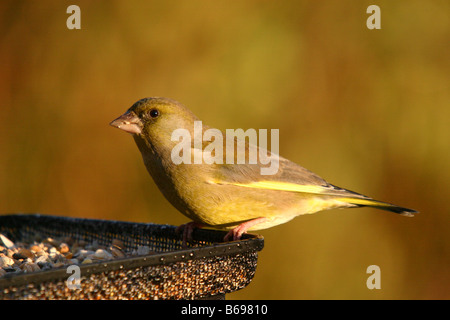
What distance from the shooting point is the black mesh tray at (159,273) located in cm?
176

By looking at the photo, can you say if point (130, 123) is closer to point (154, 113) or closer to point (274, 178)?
point (154, 113)

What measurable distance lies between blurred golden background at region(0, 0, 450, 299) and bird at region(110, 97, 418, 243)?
1.72 m

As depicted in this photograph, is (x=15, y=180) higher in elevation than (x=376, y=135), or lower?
lower

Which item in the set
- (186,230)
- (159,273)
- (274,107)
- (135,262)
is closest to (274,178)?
(186,230)

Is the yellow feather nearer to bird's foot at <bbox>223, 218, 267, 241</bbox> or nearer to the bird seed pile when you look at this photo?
bird's foot at <bbox>223, 218, 267, 241</bbox>

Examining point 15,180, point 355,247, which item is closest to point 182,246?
point 355,247

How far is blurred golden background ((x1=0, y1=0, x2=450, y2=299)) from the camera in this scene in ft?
15.6

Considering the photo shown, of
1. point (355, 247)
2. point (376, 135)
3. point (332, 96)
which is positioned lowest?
point (355, 247)

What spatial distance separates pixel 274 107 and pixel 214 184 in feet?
7.29

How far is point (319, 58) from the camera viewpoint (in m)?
4.98

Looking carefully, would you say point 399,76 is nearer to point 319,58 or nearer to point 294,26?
point 319,58

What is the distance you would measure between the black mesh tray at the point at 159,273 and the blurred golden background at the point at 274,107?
6.56ft

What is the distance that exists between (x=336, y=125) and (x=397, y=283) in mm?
1593

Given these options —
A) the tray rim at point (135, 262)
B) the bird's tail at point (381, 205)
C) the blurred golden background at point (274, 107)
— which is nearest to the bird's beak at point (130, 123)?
the tray rim at point (135, 262)
